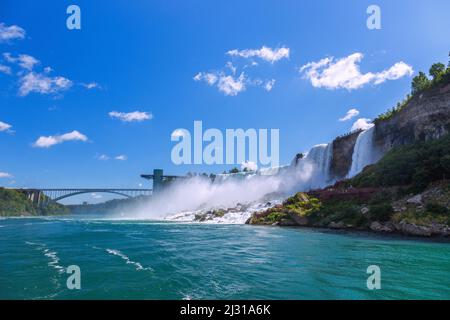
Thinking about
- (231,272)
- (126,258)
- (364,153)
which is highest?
(364,153)

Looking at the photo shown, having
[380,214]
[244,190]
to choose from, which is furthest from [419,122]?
[244,190]

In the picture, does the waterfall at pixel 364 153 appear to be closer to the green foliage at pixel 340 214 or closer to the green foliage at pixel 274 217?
the green foliage at pixel 340 214

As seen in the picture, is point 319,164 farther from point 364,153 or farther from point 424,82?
point 424,82

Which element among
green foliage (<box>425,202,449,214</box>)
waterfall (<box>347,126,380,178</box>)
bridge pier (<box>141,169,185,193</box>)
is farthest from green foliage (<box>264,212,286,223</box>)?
bridge pier (<box>141,169,185,193</box>)

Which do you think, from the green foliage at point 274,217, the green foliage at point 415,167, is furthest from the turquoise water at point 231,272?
the green foliage at point 274,217
